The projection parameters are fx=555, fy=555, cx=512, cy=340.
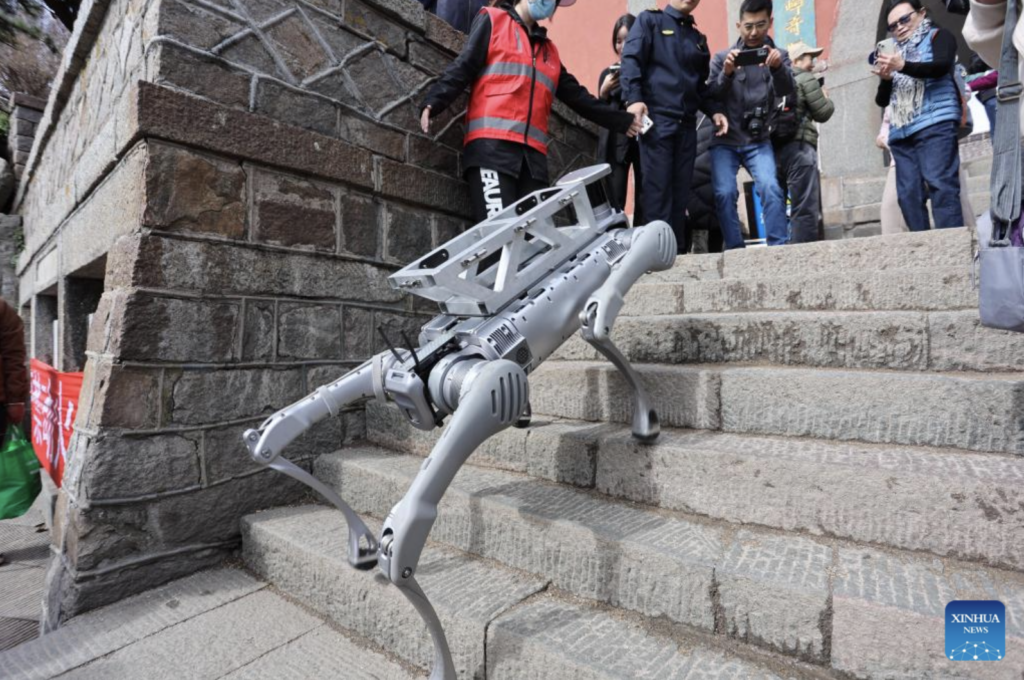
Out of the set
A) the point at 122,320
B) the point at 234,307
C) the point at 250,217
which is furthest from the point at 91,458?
Answer: the point at 250,217

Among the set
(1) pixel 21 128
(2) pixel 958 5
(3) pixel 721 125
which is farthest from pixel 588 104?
(1) pixel 21 128

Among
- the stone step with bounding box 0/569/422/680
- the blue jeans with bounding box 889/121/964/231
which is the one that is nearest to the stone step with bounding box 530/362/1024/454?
the stone step with bounding box 0/569/422/680

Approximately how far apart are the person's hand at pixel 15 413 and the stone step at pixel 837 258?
444 centimetres

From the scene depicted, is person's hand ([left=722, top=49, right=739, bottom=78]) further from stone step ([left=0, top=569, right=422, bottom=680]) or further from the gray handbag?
stone step ([left=0, top=569, right=422, bottom=680])

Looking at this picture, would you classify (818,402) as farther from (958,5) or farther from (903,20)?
(903,20)

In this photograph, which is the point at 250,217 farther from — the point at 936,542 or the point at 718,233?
the point at 718,233

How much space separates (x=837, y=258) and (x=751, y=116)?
1606mm

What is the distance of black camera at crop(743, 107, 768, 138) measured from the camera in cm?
393

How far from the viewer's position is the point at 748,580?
147 centimetres

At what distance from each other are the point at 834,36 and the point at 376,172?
6998 millimetres

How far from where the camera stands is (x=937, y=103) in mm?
3500

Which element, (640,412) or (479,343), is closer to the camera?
(479,343)

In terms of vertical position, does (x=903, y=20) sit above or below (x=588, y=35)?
below

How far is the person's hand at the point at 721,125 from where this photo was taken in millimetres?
→ 3972
